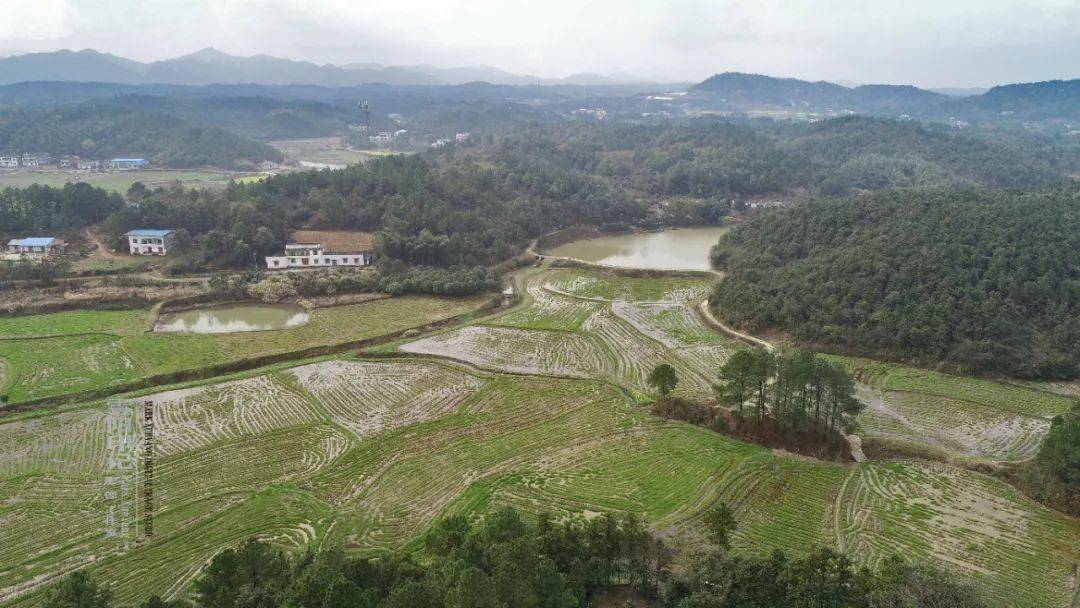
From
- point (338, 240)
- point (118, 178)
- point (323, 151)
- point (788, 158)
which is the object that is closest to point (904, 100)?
point (788, 158)

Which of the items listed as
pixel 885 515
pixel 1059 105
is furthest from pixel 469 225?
pixel 1059 105

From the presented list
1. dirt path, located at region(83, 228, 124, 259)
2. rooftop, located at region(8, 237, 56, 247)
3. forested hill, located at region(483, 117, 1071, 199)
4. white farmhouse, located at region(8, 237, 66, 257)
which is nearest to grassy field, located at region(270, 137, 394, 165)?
forested hill, located at region(483, 117, 1071, 199)

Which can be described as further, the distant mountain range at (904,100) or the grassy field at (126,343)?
the distant mountain range at (904,100)

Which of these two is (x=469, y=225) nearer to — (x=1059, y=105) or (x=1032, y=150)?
(x=1032, y=150)

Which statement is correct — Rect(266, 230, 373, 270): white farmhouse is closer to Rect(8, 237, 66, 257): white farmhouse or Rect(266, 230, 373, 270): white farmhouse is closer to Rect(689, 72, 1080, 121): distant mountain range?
Rect(8, 237, 66, 257): white farmhouse

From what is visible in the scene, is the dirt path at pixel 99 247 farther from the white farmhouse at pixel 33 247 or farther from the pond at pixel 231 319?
the pond at pixel 231 319

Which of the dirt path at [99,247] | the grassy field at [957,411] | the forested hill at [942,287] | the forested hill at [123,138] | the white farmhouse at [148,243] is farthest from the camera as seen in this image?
the forested hill at [123,138]

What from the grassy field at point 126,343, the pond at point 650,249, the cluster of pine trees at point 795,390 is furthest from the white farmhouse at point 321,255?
the cluster of pine trees at point 795,390
